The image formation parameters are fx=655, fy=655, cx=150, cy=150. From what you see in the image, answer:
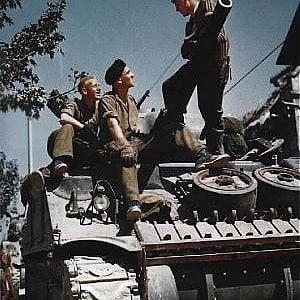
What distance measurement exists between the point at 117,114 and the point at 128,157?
1.63 ft

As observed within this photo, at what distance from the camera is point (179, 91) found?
5492 mm

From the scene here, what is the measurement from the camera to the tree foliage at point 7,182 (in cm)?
470

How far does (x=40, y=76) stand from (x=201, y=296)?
2.16 m

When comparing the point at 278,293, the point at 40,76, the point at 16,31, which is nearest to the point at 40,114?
the point at 40,76

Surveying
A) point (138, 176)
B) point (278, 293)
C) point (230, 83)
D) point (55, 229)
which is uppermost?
point (230, 83)

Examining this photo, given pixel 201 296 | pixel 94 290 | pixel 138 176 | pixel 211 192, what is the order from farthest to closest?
pixel 138 176 < pixel 211 192 < pixel 201 296 < pixel 94 290

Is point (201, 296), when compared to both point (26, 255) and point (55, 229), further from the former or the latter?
point (26, 255)

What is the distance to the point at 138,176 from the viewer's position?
16.7 feet

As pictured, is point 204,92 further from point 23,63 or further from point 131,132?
point 23,63

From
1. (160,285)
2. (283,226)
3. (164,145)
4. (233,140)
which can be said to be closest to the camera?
(160,285)

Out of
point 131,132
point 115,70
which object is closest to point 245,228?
point 131,132

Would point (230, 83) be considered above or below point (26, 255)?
above

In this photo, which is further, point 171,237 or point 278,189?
point 278,189

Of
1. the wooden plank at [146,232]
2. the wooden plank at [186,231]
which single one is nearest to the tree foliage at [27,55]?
the wooden plank at [146,232]
